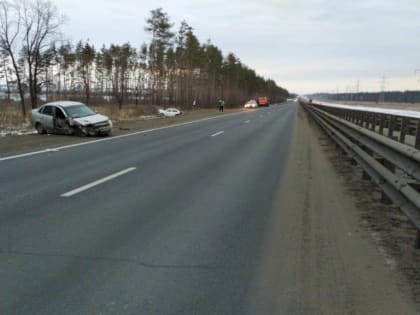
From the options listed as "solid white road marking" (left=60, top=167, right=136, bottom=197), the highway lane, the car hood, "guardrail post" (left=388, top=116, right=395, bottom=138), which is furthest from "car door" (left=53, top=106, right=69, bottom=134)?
"guardrail post" (left=388, top=116, right=395, bottom=138)

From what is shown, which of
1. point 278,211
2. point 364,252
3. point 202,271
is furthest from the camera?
point 278,211

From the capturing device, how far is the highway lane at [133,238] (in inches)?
133

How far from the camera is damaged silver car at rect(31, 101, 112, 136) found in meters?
17.9

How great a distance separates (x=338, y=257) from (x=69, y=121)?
1616 cm

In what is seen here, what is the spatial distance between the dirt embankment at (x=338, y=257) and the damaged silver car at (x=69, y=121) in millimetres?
12594

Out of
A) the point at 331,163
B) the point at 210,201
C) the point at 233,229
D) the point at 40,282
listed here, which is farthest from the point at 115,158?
the point at 40,282

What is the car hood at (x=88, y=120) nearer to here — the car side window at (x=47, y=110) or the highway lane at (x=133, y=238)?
the car side window at (x=47, y=110)

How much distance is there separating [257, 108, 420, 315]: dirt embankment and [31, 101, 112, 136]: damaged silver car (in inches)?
496

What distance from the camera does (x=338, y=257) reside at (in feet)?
14.2

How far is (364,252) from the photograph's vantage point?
14.6 feet

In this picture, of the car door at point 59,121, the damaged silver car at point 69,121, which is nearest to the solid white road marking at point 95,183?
the damaged silver car at point 69,121

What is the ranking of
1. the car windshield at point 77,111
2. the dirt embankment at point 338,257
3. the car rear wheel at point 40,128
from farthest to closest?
the car rear wheel at point 40,128 → the car windshield at point 77,111 → the dirt embankment at point 338,257

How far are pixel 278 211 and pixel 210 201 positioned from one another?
119 centimetres

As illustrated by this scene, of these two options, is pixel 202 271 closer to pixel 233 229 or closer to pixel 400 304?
pixel 233 229
